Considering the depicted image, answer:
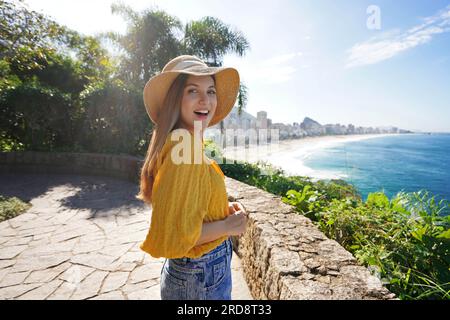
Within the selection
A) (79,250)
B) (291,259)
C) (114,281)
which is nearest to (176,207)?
(291,259)

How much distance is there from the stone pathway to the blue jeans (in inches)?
64.7

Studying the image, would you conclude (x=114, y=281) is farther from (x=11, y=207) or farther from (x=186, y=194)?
(x=11, y=207)

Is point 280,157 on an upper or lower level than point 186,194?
lower

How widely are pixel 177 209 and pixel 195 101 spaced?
553 millimetres

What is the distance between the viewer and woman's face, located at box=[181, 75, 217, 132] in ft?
4.25

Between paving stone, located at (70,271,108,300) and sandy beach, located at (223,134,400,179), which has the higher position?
paving stone, located at (70,271,108,300)

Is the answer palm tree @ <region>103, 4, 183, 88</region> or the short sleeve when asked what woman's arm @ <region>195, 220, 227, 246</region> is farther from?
A: palm tree @ <region>103, 4, 183, 88</region>

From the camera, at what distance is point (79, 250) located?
12.2ft

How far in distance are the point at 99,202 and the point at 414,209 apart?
18.6 feet

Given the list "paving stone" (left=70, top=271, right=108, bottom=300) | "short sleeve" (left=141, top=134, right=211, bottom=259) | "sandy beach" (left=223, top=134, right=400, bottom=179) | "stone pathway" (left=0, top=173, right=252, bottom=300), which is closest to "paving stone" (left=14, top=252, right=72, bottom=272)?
"stone pathway" (left=0, top=173, right=252, bottom=300)
